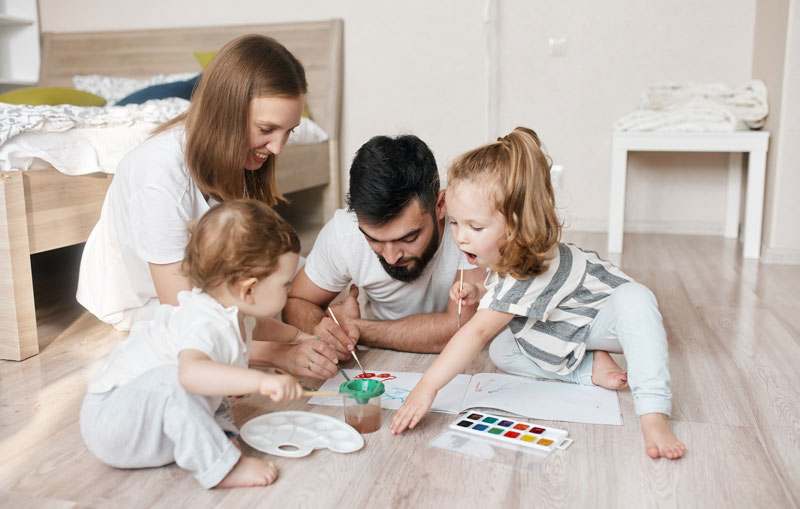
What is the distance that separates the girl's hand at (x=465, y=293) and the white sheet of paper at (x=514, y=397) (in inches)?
6.9

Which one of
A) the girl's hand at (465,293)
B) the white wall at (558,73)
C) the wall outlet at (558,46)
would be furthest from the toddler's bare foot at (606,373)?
the wall outlet at (558,46)

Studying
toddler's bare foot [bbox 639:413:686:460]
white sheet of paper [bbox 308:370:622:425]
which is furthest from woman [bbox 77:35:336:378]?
toddler's bare foot [bbox 639:413:686:460]

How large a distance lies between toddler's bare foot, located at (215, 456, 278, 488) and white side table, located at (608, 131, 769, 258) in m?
2.16

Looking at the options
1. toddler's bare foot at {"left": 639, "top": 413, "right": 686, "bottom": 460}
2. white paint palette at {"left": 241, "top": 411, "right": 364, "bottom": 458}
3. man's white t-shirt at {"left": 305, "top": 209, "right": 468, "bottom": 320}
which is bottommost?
white paint palette at {"left": 241, "top": 411, "right": 364, "bottom": 458}

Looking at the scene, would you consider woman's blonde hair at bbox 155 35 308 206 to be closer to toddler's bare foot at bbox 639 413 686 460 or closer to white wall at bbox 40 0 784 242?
toddler's bare foot at bbox 639 413 686 460

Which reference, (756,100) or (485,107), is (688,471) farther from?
(485,107)

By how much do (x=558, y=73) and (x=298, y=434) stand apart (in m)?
2.58

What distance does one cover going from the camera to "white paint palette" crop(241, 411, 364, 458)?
1155mm

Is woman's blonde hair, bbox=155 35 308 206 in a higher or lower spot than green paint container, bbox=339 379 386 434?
higher

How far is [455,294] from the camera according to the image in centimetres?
143

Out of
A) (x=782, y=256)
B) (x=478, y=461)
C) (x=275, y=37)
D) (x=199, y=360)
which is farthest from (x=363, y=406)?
(x=275, y=37)

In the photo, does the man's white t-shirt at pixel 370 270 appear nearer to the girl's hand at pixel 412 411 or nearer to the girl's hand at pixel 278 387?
the girl's hand at pixel 412 411

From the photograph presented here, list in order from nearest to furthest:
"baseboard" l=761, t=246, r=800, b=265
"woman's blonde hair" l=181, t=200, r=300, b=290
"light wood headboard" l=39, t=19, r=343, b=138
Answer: "woman's blonde hair" l=181, t=200, r=300, b=290, "baseboard" l=761, t=246, r=800, b=265, "light wood headboard" l=39, t=19, r=343, b=138

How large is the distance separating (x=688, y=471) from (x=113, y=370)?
36.4 inches
